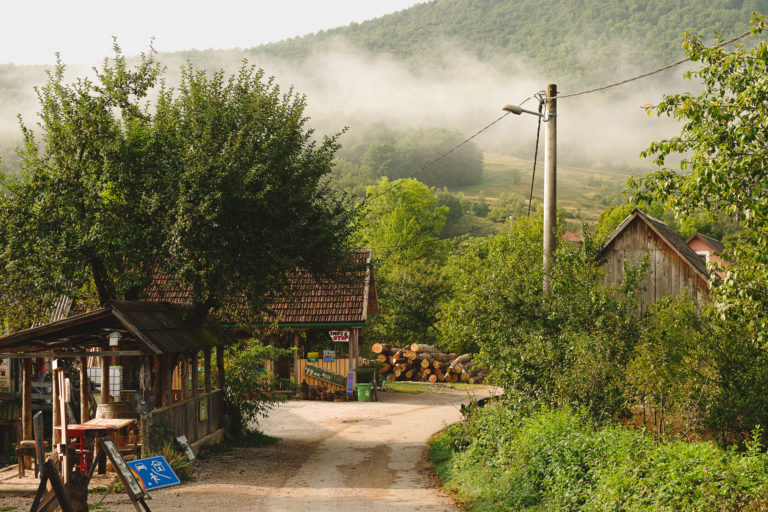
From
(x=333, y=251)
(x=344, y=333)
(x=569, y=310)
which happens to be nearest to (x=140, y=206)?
(x=333, y=251)

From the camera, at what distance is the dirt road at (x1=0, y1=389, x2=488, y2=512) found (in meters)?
11.7

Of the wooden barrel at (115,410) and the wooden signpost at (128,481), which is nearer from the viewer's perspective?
the wooden signpost at (128,481)

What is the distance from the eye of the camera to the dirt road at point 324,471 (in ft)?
38.4

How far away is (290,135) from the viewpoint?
17578 mm

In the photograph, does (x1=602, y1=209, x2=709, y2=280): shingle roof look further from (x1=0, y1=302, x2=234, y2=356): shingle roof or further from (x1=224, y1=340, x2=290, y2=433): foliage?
(x1=0, y1=302, x2=234, y2=356): shingle roof

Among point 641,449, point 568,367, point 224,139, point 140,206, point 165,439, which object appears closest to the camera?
point 641,449

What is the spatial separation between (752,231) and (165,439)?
11515 millimetres

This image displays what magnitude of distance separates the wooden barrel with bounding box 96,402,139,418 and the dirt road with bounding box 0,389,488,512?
1.91m

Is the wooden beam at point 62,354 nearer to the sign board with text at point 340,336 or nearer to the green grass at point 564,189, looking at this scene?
the sign board with text at point 340,336

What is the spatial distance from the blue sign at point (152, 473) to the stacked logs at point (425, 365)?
2798cm

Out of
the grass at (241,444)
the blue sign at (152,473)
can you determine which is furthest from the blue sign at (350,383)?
the blue sign at (152,473)

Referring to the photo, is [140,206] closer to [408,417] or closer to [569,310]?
[569,310]

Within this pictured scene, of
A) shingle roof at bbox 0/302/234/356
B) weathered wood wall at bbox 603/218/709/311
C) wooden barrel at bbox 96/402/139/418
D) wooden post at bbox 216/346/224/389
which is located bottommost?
wooden barrel at bbox 96/402/139/418

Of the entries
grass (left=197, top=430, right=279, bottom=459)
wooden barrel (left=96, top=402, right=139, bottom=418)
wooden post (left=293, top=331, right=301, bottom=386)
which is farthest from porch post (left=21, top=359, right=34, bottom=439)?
wooden post (left=293, top=331, right=301, bottom=386)
